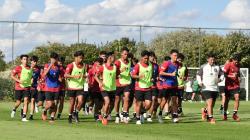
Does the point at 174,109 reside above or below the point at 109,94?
below

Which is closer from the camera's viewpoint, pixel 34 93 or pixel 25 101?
pixel 25 101

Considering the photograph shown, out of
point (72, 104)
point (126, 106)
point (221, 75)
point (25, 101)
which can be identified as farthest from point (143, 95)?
point (25, 101)

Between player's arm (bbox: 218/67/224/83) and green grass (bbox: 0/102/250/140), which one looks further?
player's arm (bbox: 218/67/224/83)

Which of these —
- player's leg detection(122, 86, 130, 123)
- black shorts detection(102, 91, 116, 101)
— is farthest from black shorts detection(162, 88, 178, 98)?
black shorts detection(102, 91, 116, 101)

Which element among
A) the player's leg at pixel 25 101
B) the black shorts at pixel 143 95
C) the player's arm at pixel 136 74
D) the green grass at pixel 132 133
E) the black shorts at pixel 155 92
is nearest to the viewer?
the green grass at pixel 132 133

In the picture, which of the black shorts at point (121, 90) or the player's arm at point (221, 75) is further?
the black shorts at point (121, 90)

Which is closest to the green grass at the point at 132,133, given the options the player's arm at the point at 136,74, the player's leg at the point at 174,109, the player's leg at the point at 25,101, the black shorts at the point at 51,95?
the player's leg at the point at 174,109

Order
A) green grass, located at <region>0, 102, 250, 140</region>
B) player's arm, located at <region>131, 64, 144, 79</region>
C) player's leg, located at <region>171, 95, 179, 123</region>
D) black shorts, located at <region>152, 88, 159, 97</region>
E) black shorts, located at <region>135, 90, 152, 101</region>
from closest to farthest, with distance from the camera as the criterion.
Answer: green grass, located at <region>0, 102, 250, 140</region> < player's arm, located at <region>131, 64, 144, 79</region> < black shorts, located at <region>135, 90, 152, 101</region> < player's leg, located at <region>171, 95, 179, 123</region> < black shorts, located at <region>152, 88, 159, 97</region>

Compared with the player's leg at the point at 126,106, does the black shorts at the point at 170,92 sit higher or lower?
higher

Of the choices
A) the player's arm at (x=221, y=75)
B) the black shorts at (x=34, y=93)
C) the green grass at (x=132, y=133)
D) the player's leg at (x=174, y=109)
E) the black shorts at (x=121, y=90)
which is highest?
the player's arm at (x=221, y=75)

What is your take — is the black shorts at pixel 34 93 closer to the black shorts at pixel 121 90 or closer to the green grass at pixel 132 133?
the black shorts at pixel 121 90

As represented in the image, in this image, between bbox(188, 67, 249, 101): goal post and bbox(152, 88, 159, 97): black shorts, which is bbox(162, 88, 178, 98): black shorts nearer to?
bbox(152, 88, 159, 97): black shorts

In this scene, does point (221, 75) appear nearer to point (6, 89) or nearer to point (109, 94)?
point (109, 94)

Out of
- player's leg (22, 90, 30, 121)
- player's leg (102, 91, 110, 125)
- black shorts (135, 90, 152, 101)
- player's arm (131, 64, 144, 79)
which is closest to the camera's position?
player's leg (102, 91, 110, 125)
